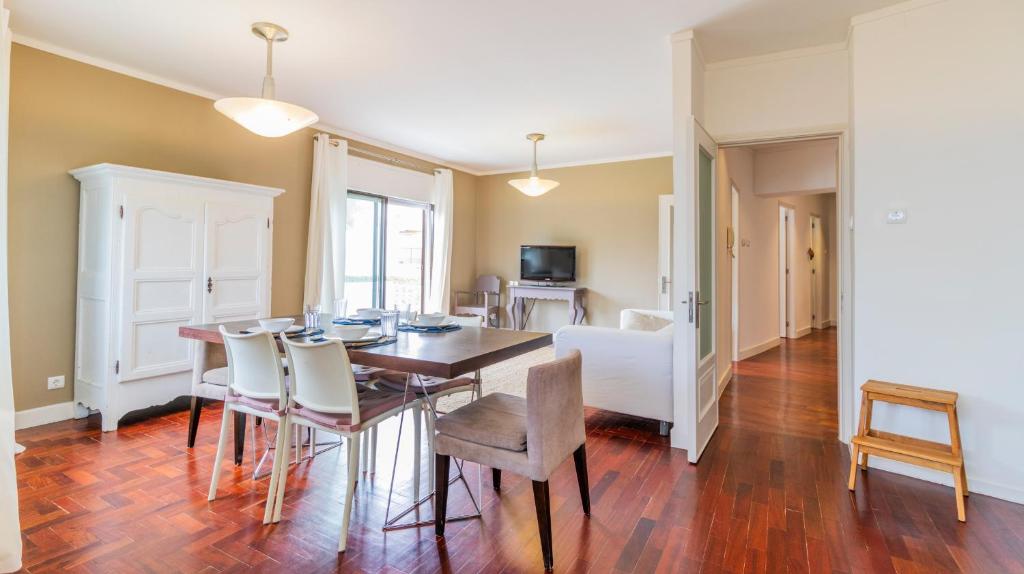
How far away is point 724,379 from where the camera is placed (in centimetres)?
460

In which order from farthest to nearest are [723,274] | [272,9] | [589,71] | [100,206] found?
[723,274] < [589,71] < [100,206] < [272,9]

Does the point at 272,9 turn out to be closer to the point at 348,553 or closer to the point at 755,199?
the point at 348,553

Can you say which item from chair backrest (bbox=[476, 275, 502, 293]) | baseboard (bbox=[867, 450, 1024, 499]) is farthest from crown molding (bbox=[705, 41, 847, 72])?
chair backrest (bbox=[476, 275, 502, 293])

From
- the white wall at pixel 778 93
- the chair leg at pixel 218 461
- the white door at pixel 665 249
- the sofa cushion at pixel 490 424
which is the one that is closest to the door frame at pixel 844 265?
the white wall at pixel 778 93

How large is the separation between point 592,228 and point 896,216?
13.3 ft

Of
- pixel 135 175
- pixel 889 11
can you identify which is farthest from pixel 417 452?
pixel 889 11

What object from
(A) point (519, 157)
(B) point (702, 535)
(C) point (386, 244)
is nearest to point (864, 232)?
(B) point (702, 535)

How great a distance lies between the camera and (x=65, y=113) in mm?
3312

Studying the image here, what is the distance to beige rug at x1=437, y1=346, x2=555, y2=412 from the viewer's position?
392 cm

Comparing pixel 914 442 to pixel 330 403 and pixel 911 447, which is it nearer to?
pixel 911 447

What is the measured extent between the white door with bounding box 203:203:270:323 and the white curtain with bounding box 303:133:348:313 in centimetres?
85

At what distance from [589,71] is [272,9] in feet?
6.90

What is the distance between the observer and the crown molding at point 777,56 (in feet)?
10.1

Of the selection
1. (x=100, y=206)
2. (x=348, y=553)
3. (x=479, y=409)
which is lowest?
(x=348, y=553)
